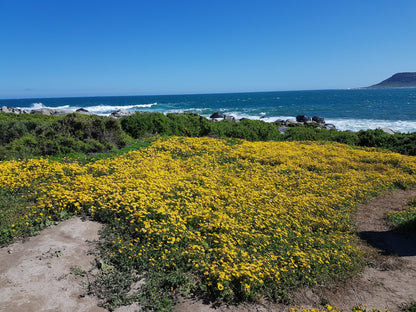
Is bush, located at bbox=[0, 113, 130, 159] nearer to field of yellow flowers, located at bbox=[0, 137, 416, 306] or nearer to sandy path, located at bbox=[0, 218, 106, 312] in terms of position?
field of yellow flowers, located at bbox=[0, 137, 416, 306]

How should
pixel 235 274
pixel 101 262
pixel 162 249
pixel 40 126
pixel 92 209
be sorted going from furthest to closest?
1. pixel 40 126
2. pixel 92 209
3. pixel 162 249
4. pixel 101 262
5. pixel 235 274

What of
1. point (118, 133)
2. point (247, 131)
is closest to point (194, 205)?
point (118, 133)

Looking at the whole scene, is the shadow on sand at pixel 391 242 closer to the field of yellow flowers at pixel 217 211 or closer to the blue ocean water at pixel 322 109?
the field of yellow flowers at pixel 217 211

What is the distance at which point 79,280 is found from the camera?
206 inches

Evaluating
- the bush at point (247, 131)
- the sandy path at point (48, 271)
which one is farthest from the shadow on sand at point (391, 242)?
the bush at point (247, 131)

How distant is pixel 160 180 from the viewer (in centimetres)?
941

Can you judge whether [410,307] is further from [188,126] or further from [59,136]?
[188,126]

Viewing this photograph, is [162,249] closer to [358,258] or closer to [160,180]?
[160,180]

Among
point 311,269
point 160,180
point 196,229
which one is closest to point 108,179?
point 160,180

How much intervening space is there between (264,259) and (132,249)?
2.80 meters

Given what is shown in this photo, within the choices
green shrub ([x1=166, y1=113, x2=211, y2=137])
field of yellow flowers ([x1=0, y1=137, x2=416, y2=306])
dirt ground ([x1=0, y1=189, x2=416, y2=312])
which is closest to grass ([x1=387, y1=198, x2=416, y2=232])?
dirt ground ([x1=0, y1=189, x2=416, y2=312])

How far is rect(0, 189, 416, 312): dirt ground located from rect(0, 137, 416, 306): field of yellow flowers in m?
0.36

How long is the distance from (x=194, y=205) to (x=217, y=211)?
0.67m

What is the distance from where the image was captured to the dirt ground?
473 cm
